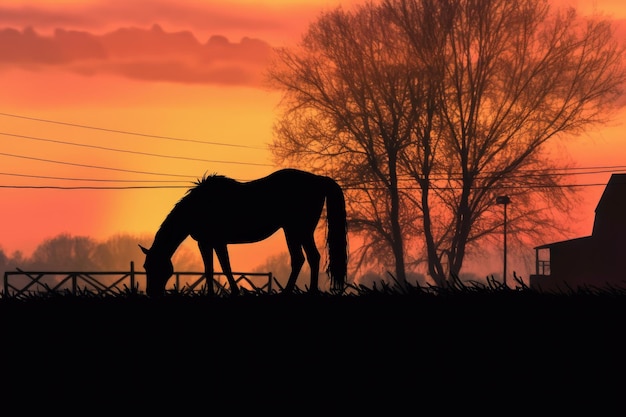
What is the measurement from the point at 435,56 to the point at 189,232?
35.5 meters

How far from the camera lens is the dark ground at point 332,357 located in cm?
660

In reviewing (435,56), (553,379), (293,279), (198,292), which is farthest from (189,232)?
(435,56)

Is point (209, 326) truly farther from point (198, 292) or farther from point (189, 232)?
point (189, 232)

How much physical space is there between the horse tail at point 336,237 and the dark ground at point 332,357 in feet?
13.8

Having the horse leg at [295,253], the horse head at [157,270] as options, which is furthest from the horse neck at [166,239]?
the horse leg at [295,253]

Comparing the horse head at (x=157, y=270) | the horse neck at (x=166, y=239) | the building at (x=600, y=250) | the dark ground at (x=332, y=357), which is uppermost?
the building at (x=600, y=250)

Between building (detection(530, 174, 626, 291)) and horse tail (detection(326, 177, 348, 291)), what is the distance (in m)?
46.8

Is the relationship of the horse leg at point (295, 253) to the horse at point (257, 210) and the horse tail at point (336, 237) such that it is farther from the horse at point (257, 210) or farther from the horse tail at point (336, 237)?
the horse tail at point (336, 237)

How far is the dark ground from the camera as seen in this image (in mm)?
6598

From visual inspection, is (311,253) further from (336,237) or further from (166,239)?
(166,239)

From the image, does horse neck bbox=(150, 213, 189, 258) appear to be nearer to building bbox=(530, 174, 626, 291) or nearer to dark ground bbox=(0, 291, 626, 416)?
dark ground bbox=(0, 291, 626, 416)

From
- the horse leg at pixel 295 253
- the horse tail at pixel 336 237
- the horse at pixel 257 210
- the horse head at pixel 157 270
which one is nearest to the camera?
the horse tail at pixel 336 237

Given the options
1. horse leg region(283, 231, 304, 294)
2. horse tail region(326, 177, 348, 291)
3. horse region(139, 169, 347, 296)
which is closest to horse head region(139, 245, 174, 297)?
horse region(139, 169, 347, 296)

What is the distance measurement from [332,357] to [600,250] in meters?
55.1
